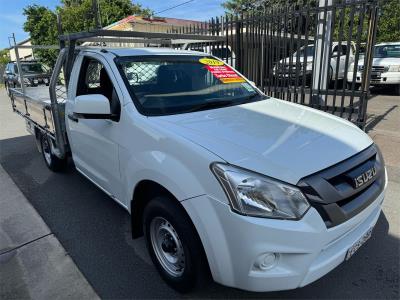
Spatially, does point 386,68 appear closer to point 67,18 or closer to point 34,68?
point 34,68

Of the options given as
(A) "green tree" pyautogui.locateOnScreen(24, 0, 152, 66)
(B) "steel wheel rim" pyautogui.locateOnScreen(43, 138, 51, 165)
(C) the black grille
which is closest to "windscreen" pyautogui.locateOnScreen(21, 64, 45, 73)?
(A) "green tree" pyautogui.locateOnScreen(24, 0, 152, 66)

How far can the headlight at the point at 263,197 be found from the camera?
194 centimetres

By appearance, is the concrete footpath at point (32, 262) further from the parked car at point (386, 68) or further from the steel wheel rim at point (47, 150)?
the parked car at point (386, 68)

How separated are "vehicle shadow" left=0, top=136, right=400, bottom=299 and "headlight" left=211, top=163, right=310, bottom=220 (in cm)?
97

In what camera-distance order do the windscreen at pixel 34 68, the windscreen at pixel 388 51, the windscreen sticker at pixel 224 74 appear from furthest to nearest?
the windscreen at pixel 34 68
the windscreen at pixel 388 51
the windscreen sticker at pixel 224 74

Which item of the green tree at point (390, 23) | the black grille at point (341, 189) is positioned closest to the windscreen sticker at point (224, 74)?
the black grille at point (341, 189)

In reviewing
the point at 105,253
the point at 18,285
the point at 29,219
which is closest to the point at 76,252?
the point at 105,253

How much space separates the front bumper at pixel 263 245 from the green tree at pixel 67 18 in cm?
2414

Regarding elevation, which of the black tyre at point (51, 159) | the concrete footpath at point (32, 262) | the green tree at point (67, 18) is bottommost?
the concrete footpath at point (32, 262)

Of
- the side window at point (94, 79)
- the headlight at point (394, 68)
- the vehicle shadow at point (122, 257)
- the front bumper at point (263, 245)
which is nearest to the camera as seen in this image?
the front bumper at point (263, 245)

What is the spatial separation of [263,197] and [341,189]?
54 centimetres

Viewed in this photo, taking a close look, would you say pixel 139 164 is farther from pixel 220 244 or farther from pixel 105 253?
pixel 105 253

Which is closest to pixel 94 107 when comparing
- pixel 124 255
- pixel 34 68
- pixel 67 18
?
pixel 124 255

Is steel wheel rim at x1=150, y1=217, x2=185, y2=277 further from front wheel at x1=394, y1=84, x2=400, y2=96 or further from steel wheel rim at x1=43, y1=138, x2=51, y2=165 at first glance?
front wheel at x1=394, y1=84, x2=400, y2=96
